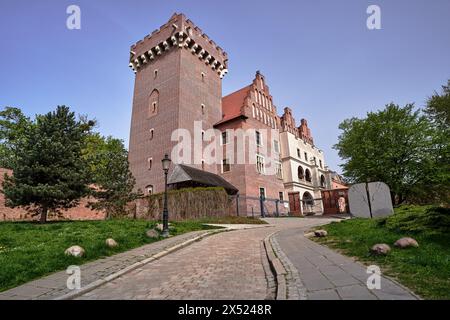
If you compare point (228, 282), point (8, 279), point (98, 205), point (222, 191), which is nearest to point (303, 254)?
point (228, 282)

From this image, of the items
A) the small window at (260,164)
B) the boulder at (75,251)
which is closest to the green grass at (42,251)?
the boulder at (75,251)

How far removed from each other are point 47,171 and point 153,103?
58.3ft

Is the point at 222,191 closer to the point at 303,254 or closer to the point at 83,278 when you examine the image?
the point at 303,254

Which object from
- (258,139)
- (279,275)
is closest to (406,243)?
(279,275)

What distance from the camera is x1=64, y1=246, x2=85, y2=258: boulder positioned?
28.0 ft

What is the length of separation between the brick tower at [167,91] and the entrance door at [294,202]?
35.3 ft

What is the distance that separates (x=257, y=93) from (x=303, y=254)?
32134 mm

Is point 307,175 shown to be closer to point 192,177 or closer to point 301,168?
point 301,168

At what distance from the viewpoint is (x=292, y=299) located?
4.45 m

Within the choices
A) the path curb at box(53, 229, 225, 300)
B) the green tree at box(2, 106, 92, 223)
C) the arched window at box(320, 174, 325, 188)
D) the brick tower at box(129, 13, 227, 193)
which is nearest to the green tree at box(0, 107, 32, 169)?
the brick tower at box(129, 13, 227, 193)

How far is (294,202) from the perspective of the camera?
120 feet

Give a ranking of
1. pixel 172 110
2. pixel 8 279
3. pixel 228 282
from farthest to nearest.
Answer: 1. pixel 172 110
2. pixel 8 279
3. pixel 228 282

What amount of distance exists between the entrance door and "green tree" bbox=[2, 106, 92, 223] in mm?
24817
